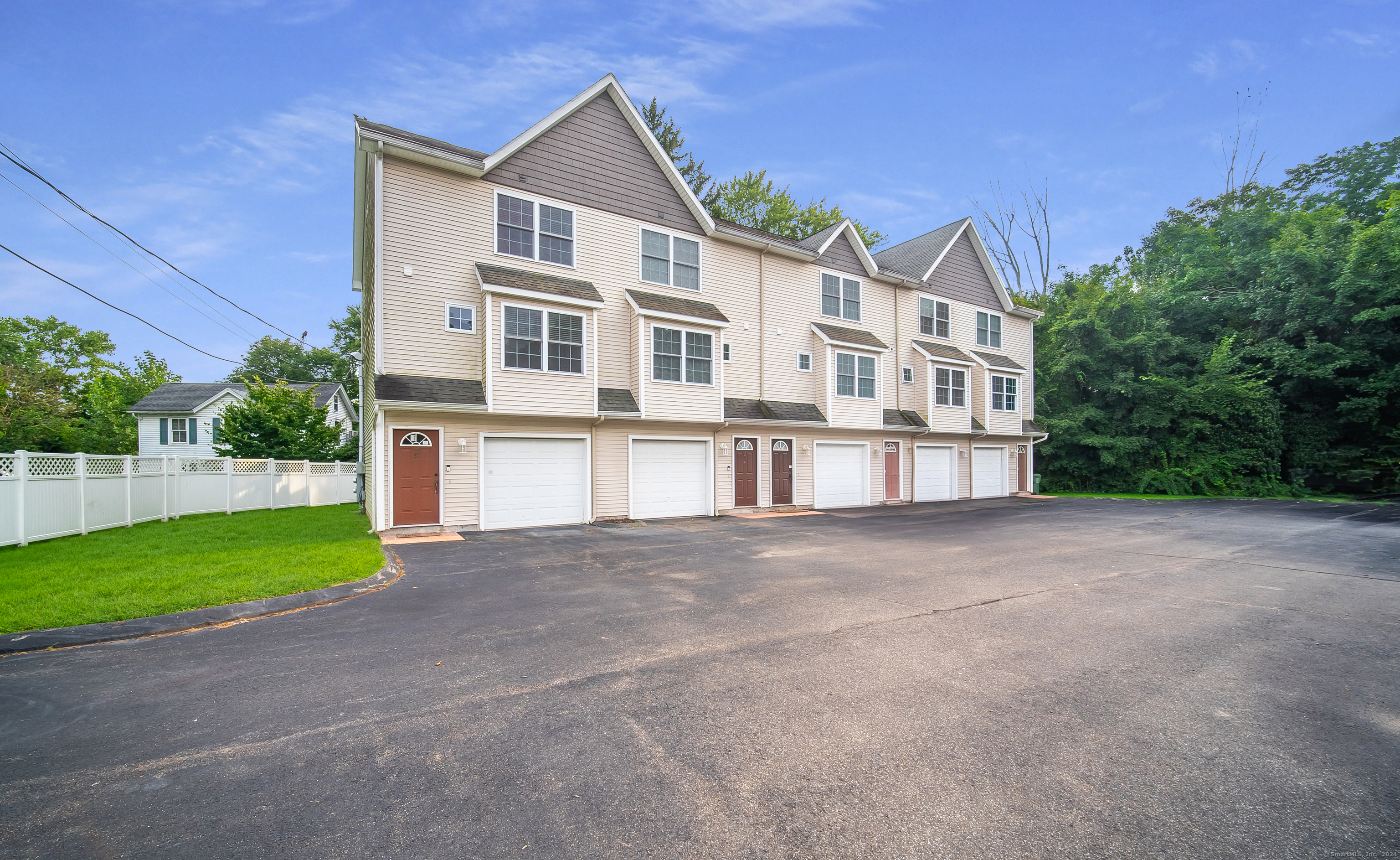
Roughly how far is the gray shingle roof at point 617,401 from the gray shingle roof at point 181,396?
84.6 feet

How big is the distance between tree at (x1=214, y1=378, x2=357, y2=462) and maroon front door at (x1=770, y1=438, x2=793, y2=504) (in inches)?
874

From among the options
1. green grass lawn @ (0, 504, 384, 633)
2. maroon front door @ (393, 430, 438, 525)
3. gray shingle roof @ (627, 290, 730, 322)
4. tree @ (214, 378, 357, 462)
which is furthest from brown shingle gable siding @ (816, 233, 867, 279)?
tree @ (214, 378, 357, 462)

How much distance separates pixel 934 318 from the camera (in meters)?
21.9

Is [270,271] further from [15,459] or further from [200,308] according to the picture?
[15,459]

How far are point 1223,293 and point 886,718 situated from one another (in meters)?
31.9

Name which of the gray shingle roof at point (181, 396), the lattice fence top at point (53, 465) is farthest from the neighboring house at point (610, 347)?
the gray shingle roof at point (181, 396)

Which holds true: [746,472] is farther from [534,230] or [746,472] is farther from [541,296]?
[534,230]

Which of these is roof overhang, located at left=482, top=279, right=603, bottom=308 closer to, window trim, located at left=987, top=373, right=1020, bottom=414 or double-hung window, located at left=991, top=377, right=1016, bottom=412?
window trim, located at left=987, top=373, right=1020, bottom=414

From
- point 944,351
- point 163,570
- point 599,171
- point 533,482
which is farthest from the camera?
point 944,351

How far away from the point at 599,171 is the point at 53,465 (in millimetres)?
12941

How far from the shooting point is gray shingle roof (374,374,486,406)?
1148 centimetres

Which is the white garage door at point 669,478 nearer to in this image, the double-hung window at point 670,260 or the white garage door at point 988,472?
the double-hung window at point 670,260

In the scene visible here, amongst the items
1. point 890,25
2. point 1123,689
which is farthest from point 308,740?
point 890,25

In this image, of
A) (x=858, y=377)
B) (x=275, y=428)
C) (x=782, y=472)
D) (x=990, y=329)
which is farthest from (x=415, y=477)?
(x=990, y=329)
